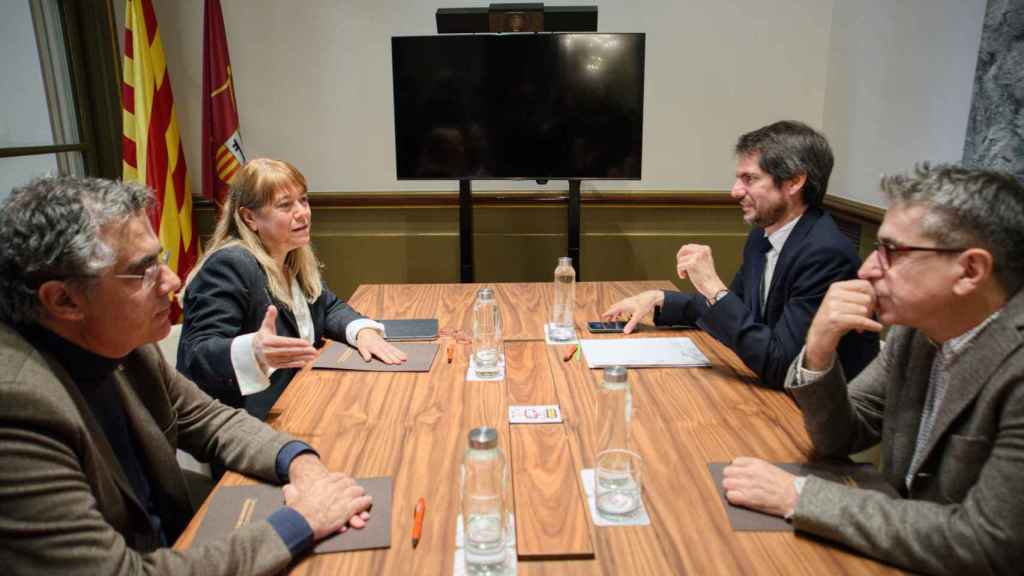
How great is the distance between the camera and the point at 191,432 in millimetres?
1472

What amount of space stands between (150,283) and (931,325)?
1323mm

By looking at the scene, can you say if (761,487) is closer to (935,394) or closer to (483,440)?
(935,394)

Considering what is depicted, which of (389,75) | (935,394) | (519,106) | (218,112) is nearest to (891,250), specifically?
(935,394)

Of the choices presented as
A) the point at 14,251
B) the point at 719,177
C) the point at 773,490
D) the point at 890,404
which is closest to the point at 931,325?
the point at 890,404

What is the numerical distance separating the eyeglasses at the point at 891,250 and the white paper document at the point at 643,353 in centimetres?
68

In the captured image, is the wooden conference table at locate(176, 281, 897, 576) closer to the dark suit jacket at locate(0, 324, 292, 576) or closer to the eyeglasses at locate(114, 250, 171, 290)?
the dark suit jacket at locate(0, 324, 292, 576)

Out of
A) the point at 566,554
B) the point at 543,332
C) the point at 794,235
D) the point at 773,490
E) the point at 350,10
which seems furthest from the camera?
the point at 350,10

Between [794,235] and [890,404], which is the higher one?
[794,235]

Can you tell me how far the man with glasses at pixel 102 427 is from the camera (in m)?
0.95

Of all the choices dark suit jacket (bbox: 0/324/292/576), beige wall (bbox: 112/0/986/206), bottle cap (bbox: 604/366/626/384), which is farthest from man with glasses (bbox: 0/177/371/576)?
beige wall (bbox: 112/0/986/206)

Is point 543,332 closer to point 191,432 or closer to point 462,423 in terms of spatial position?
point 462,423

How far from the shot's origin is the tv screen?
10.2 ft

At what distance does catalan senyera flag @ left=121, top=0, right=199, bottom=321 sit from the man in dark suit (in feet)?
7.86

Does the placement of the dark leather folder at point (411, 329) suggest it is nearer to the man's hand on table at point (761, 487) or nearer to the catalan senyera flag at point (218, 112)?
the man's hand on table at point (761, 487)
